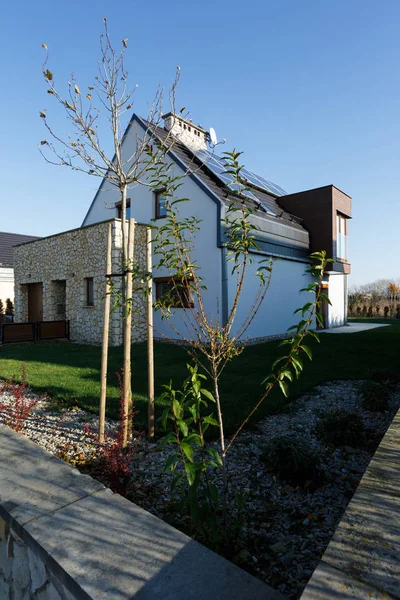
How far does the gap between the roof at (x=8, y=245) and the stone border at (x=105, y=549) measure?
25.1 metres

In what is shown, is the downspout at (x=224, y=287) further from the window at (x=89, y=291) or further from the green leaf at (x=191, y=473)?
the green leaf at (x=191, y=473)

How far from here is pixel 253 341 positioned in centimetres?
1260

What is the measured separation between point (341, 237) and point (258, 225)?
6.38 m

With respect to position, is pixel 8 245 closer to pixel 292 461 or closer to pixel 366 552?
pixel 292 461

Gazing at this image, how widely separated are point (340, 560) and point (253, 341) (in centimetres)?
1128

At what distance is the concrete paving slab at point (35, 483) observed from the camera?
2.04m

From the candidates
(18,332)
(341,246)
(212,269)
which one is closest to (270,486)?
(212,269)

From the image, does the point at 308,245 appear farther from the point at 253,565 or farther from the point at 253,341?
the point at 253,565

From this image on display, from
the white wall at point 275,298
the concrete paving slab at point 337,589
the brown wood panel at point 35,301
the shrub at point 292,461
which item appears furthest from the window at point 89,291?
the concrete paving slab at point 337,589

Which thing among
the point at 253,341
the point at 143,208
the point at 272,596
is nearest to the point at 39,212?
the point at 143,208

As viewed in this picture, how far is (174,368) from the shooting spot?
7.79 m

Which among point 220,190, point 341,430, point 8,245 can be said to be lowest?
point 341,430

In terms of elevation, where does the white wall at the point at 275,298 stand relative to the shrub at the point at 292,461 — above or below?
above

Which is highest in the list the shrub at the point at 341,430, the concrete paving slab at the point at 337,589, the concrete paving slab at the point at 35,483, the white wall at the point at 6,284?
the white wall at the point at 6,284
